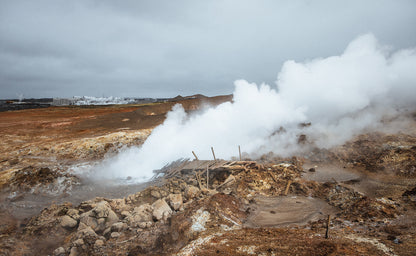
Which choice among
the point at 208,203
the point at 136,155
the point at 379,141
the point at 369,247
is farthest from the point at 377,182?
the point at 136,155

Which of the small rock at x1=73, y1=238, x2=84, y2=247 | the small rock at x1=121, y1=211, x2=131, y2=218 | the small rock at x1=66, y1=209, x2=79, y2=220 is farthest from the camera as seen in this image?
the small rock at x1=121, y1=211, x2=131, y2=218

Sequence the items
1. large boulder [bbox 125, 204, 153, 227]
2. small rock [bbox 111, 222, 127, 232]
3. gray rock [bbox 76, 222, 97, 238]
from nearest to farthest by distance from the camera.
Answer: gray rock [bbox 76, 222, 97, 238] < small rock [bbox 111, 222, 127, 232] < large boulder [bbox 125, 204, 153, 227]

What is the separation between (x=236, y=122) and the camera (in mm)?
19672

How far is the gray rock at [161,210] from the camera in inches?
336

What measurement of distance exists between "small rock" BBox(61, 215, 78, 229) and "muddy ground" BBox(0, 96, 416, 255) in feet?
0.12

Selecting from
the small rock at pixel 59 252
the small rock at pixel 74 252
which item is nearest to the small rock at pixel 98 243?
the small rock at pixel 74 252

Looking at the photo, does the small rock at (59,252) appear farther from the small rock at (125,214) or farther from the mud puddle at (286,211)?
the mud puddle at (286,211)

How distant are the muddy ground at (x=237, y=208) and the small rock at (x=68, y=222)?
1.4 inches

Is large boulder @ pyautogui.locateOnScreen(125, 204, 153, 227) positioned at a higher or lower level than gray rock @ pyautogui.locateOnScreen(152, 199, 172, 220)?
lower

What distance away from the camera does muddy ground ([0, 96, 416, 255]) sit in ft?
20.3

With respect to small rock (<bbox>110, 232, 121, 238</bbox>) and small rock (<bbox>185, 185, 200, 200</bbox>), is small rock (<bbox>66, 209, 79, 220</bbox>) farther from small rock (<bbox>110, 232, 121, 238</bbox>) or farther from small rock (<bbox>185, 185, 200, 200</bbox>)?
small rock (<bbox>185, 185, 200, 200</bbox>)

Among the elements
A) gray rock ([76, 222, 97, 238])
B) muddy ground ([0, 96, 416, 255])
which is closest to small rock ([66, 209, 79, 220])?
muddy ground ([0, 96, 416, 255])

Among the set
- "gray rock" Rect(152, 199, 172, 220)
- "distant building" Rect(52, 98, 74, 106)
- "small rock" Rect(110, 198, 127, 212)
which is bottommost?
"small rock" Rect(110, 198, 127, 212)

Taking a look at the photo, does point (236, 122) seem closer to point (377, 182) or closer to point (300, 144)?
point (300, 144)
